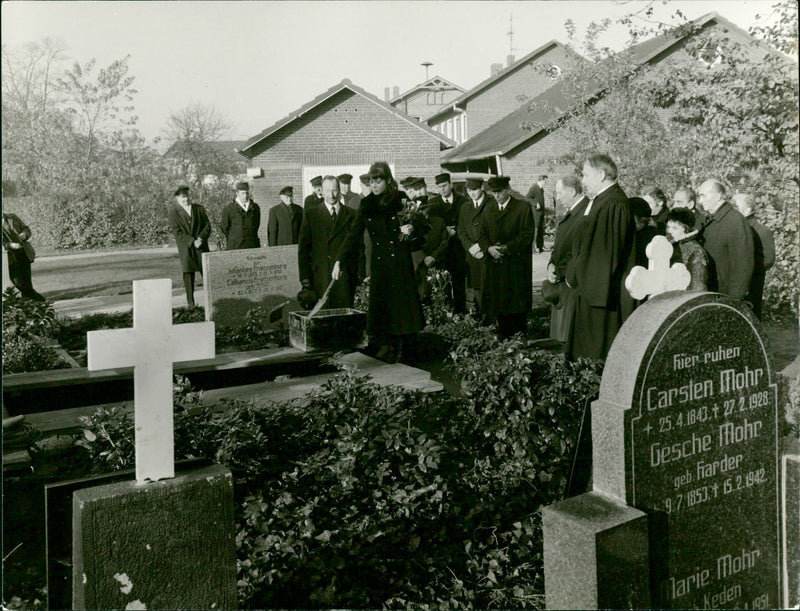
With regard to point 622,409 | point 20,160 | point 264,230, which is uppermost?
point 20,160

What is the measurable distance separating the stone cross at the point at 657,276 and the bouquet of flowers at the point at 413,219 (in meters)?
3.87

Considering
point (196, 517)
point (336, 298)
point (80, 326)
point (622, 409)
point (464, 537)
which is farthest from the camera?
point (80, 326)

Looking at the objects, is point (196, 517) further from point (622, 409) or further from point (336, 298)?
point (336, 298)

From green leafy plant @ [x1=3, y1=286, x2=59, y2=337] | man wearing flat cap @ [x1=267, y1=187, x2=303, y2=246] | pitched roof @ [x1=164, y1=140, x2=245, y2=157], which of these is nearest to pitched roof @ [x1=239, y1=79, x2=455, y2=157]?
pitched roof @ [x1=164, y1=140, x2=245, y2=157]

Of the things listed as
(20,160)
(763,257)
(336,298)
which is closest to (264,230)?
(20,160)

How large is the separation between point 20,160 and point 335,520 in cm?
2113

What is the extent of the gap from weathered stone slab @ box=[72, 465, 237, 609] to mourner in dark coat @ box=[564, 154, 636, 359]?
3.62 meters

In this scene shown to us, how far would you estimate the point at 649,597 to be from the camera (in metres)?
3.24

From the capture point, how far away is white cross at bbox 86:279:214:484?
301 cm

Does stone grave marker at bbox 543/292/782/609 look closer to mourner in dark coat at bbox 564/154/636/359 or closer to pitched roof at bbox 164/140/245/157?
mourner in dark coat at bbox 564/154/636/359

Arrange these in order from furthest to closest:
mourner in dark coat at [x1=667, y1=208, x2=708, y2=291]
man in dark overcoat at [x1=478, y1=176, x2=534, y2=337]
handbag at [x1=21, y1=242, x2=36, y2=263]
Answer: handbag at [x1=21, y1=242, x2=36, y2=263], man in dark overcoat at [x1=478, y1=176, x2=534, y2=337], mourner in dark coat at [x1=667, y1=208, x2=708, y2=291]

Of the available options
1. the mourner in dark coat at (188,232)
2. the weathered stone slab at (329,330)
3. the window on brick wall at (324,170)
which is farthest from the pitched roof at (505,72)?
the weathered stone slab at (329,330)

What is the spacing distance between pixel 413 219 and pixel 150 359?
4.83 metres

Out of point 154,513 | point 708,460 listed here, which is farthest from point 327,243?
point 154,513
